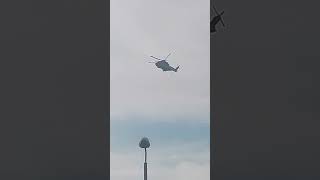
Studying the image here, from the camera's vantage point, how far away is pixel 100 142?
250 inches
